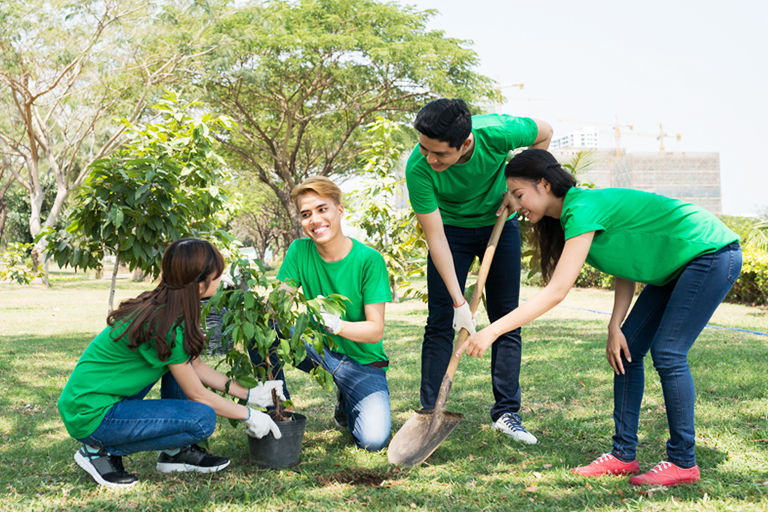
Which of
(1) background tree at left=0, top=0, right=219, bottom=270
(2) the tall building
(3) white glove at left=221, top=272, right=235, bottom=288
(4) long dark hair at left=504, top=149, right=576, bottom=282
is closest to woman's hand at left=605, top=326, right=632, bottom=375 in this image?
(4) long dark hair at left=504, top=149, right=576, bottom=282

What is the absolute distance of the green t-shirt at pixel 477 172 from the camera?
2896mm

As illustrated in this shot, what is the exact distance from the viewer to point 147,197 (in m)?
5.02

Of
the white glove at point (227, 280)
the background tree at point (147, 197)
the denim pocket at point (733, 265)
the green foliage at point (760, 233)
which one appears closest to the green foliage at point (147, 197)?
the background tree at point (147, 197)

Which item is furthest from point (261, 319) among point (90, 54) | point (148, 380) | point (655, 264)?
point (90, 54)

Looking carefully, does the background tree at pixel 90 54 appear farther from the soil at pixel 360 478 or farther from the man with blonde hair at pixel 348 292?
the soil at pixel 360 478

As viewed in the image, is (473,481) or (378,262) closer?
(473,481)

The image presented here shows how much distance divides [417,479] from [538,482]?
50 centimetres

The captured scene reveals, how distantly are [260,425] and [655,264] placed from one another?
67.8 inches

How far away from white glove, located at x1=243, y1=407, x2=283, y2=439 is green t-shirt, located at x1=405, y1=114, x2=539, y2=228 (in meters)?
A: 1.22

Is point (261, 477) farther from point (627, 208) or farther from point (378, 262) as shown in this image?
point (627, 208)

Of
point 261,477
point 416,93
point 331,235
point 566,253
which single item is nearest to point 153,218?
point 331,235

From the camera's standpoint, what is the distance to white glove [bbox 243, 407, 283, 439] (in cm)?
246

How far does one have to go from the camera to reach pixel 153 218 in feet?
16.7

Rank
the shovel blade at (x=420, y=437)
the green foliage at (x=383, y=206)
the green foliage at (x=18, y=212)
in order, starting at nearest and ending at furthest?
the shovel blade at (x=420, y=437)
the green foliage at (x=383, y=206)
the green foliage at (x=18, y=212)
